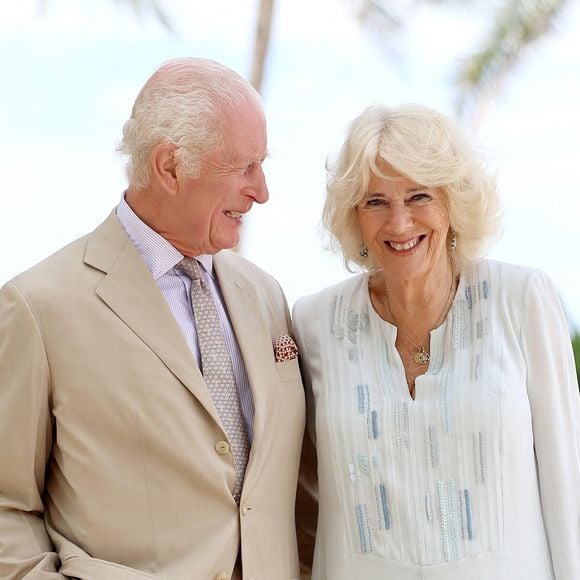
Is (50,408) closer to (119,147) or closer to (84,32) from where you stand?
(119,147)

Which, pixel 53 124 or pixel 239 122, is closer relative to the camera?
pixel 239 122

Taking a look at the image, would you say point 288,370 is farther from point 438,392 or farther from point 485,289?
point 485,289

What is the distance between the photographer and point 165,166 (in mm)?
3059

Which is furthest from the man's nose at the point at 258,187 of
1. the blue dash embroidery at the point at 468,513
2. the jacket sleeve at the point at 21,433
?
the blue dash embroidery at the point at 468,513

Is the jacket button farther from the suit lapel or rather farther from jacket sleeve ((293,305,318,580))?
jacket sleeve ((293,305,318,580))

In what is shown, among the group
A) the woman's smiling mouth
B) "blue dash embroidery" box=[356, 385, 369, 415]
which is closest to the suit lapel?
"blue dash embroidery" box=[356, 385, 369, 415]

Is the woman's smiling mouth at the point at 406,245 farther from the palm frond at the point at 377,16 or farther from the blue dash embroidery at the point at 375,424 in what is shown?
the palm frond at the point at 377,16

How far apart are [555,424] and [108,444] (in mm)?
1208

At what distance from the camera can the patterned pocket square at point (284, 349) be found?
3236 mm

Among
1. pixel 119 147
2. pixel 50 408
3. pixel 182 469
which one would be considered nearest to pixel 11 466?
pixel 50 408

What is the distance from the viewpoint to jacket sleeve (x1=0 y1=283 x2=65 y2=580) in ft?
9.21

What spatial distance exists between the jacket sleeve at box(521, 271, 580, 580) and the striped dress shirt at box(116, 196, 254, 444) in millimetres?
791

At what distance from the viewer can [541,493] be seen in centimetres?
308

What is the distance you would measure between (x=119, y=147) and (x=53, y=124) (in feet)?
53.9
